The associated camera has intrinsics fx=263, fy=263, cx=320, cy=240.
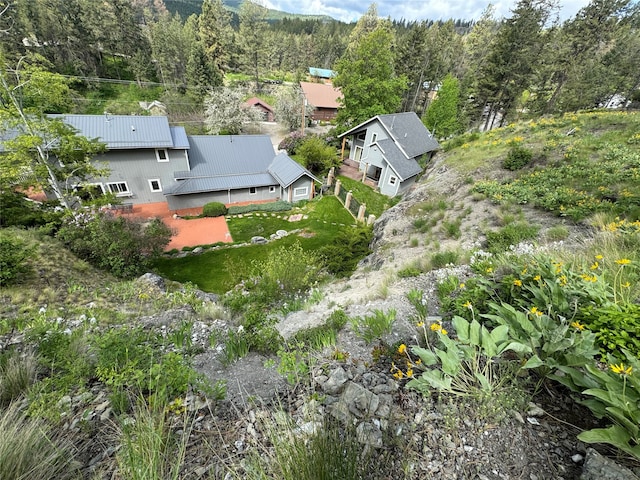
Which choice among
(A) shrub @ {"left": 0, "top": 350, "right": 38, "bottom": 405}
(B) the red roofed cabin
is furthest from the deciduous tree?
(B) the red roofed cabin

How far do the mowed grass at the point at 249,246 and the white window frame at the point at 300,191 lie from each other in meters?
1.32

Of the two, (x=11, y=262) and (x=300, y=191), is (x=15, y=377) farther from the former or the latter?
(x=300, y=191)

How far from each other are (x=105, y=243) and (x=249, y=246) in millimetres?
7703

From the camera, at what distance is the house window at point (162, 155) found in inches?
810

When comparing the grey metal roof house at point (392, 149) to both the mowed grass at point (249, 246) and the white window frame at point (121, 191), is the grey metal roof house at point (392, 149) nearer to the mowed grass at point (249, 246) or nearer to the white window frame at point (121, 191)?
the mowed grass at point (249, 246)

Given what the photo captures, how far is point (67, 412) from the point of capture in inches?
125

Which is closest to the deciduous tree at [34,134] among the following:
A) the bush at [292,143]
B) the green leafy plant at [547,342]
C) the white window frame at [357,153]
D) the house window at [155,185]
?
the house window at [155,185]

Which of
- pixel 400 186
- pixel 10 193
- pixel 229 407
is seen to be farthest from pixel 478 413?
pixel 400 186

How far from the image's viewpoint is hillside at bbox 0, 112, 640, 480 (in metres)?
2.37

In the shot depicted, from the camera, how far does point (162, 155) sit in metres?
20.8

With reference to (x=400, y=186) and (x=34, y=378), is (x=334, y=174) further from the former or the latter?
(x=34, y=378)

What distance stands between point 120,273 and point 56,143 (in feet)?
26.4

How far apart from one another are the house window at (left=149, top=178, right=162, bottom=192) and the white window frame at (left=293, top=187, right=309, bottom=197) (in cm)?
1114

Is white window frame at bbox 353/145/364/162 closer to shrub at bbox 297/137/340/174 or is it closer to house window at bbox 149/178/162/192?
shrub at bbox 297/137/340/174
